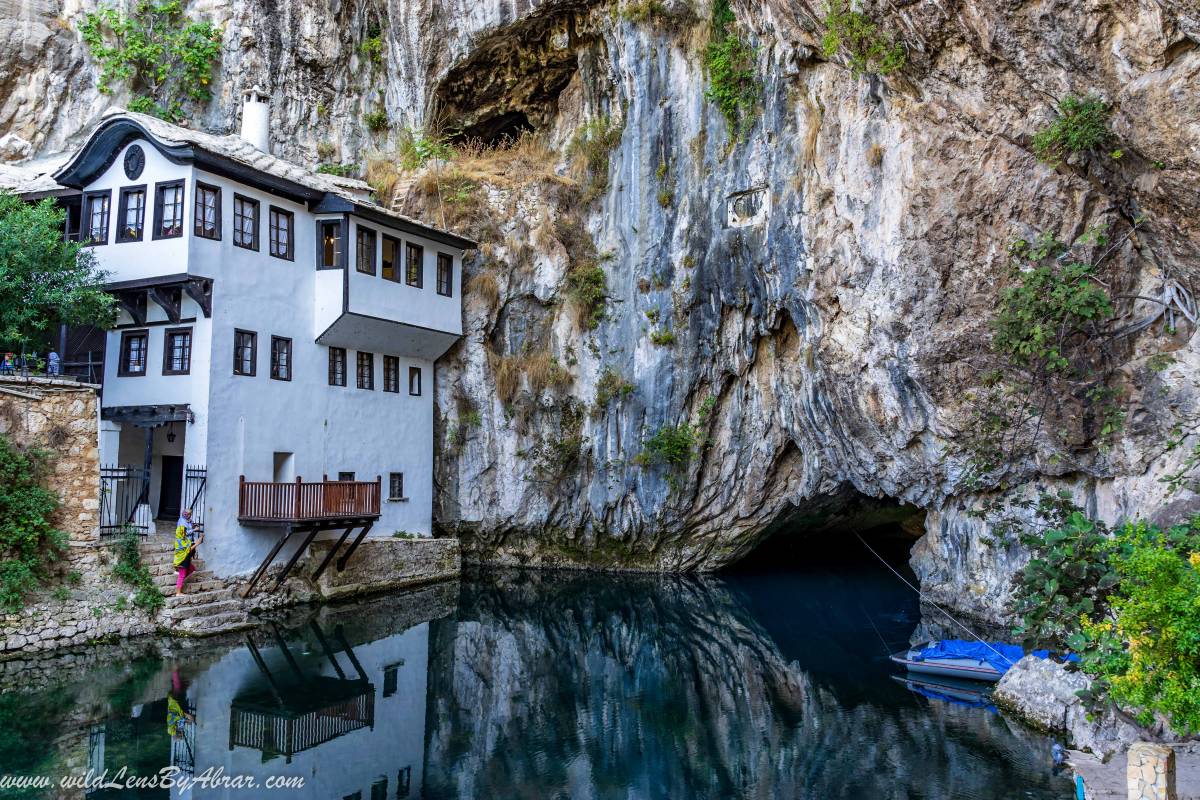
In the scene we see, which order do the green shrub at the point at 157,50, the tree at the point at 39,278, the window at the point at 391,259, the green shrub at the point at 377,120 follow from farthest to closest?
the green shrub at the point at 377,120, the green shrub at the point at 157,50, the window at the point at 391,259, the tree at the point at 39,278

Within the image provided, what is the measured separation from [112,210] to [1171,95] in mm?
21732

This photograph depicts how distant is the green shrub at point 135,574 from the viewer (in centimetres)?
1781

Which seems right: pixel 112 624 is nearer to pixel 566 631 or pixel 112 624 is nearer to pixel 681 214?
pixel 566 631

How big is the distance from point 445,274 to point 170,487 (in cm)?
966

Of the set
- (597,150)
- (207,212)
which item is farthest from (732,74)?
(207,212)

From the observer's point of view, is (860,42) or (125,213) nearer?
(860,42)

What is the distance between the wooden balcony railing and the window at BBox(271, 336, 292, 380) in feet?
8.86

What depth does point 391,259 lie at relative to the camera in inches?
956

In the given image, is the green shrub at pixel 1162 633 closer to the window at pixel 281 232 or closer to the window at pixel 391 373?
the window at pixel 281 232

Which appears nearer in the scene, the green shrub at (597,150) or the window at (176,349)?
the window at (176,349)

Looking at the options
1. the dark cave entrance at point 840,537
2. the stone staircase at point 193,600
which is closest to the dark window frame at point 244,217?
the stone staircase at point 193,600

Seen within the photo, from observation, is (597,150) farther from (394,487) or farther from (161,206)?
(161,206)

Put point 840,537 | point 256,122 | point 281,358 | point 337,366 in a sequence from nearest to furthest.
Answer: point 281,358 → point 337,366 → point 256,122 → point 840,537

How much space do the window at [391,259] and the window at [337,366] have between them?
2.44 meters
